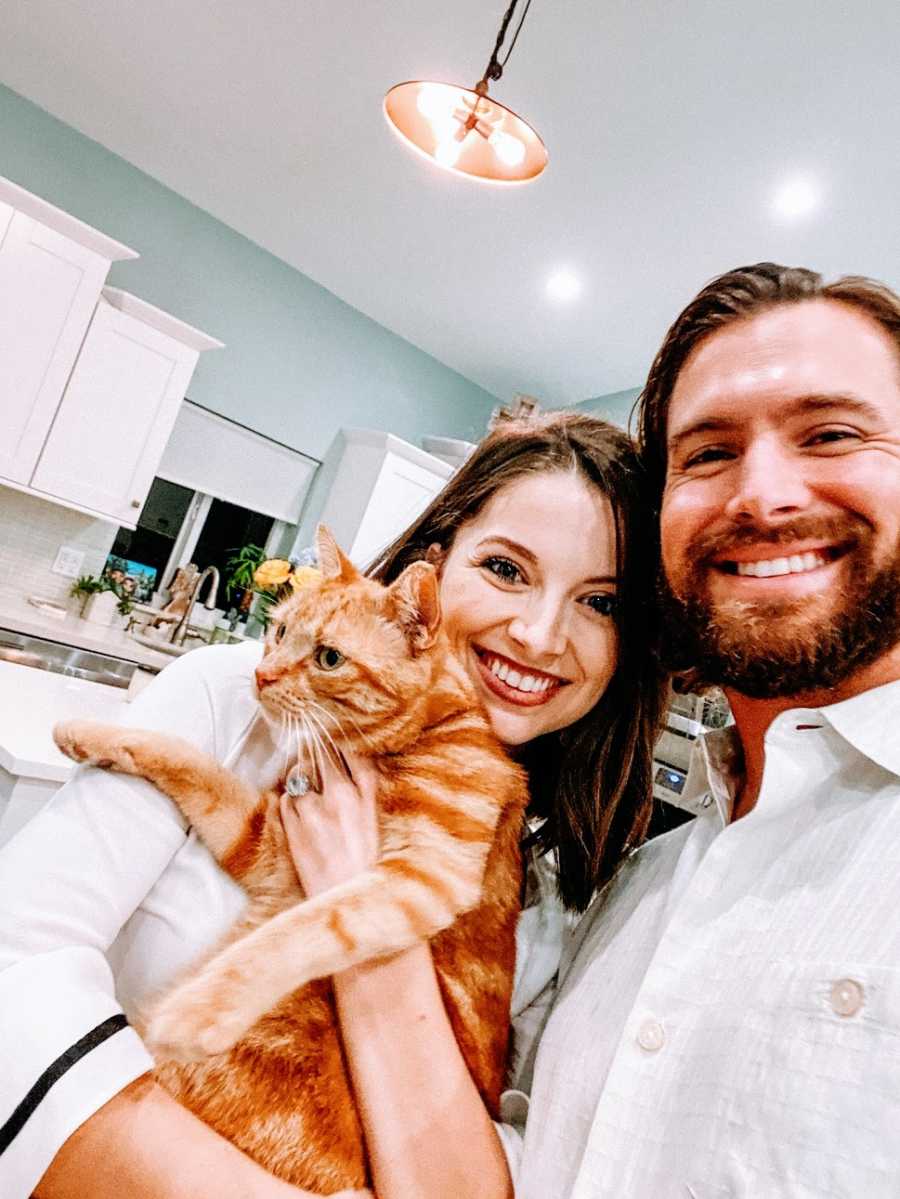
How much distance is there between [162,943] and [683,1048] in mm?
612

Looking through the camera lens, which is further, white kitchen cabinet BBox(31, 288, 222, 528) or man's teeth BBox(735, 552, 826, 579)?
white kitchen cabinet BBox(31, 288, 222, 528)

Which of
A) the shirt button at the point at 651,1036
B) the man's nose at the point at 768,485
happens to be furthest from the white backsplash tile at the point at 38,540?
the shirt button at the point at 651,1036

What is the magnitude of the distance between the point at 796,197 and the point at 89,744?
3.33 meters

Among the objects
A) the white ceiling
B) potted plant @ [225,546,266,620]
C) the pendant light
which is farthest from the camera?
potted plant @ [225,546,266,620]

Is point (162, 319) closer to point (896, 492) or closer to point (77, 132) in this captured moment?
point (77, 132)

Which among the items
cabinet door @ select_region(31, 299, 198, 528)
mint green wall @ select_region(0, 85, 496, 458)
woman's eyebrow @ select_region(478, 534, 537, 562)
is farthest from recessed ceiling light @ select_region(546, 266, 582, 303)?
woman's eyebrow @ select_region(478, 534, 537, 562)

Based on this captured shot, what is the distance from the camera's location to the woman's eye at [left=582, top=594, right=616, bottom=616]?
1171 mm

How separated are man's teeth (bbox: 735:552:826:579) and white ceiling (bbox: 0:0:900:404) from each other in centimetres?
216

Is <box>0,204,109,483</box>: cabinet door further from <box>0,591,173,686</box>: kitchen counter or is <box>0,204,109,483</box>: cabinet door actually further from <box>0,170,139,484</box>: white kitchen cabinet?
<box>0,591,173,686</box>: kitchen counter

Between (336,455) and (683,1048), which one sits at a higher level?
(336,455)

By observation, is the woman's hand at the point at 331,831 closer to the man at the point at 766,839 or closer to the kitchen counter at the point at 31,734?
the man at the point at 766,839

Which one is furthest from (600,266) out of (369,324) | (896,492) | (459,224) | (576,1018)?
(576,1018)

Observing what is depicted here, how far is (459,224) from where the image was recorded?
12.6 ft

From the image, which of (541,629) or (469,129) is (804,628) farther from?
(469,129)
